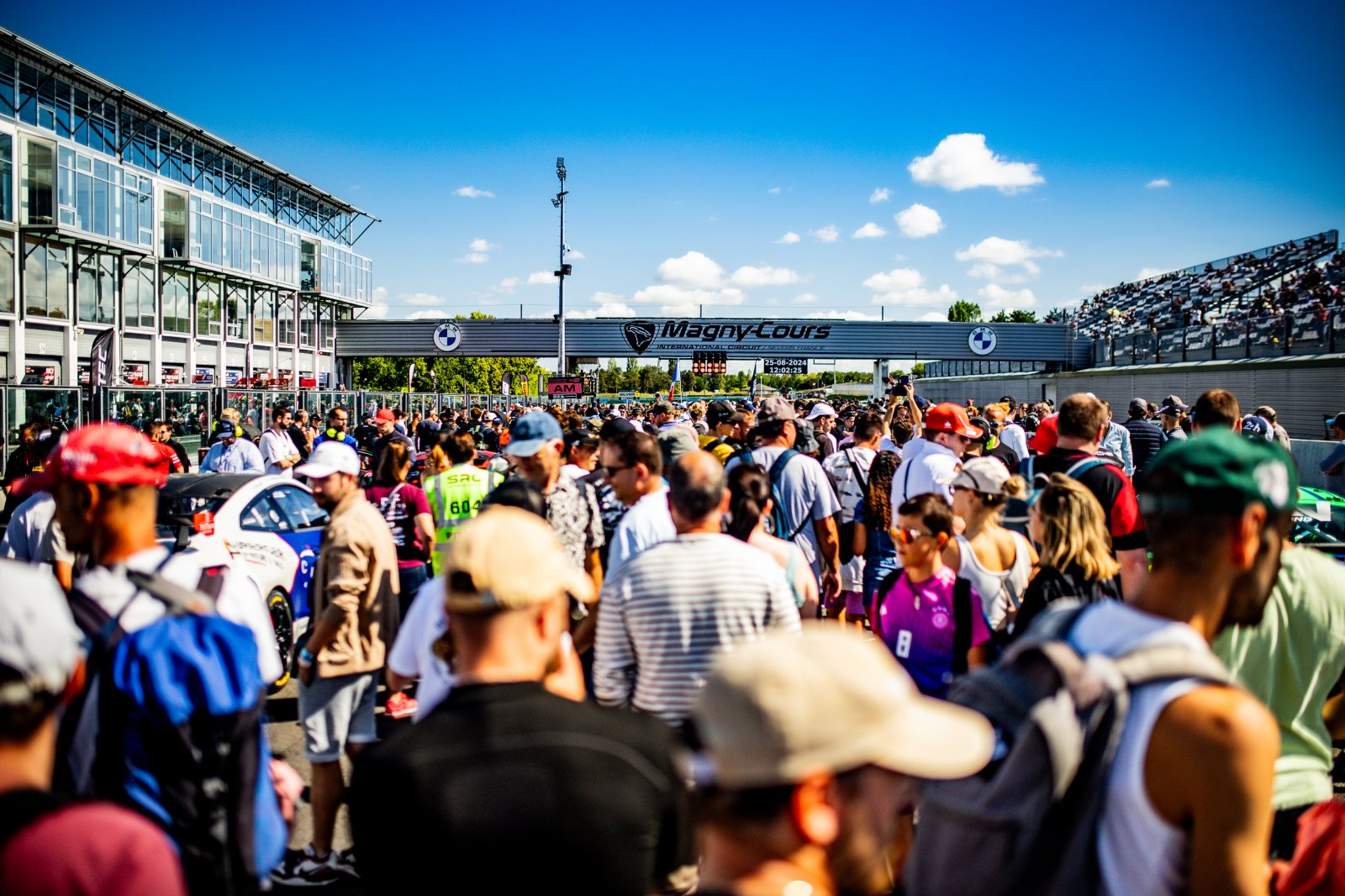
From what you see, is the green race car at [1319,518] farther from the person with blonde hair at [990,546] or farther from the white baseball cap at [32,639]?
the white baseball cap at [32,639]

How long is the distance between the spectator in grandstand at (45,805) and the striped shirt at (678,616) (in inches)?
65.8

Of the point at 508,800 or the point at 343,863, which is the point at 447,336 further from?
the point at 508,800

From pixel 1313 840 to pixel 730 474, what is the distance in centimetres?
341

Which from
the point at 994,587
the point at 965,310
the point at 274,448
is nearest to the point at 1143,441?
the point at 994,587

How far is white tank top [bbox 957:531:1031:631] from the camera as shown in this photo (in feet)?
13.3

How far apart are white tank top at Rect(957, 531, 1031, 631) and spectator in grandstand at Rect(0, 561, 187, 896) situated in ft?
11.3

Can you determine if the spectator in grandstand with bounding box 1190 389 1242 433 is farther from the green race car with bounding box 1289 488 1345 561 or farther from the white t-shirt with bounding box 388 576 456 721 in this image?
the white t-shirt with bounding box 388 576 456 721

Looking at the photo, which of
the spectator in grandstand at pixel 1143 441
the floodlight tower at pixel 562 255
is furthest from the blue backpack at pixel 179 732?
the floodlight tower at pixel 562 255

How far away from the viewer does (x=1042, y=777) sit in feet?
5.10

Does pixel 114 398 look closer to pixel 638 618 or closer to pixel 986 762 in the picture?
pixel 638 618

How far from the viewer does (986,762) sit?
61.1 inches

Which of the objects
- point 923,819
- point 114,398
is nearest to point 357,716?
point 923,819

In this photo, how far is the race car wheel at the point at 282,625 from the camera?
676 centimetres

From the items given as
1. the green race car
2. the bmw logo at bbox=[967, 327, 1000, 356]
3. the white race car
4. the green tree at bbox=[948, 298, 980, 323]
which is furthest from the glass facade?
the green tree at bbox=[948, 298, 980, 323]
